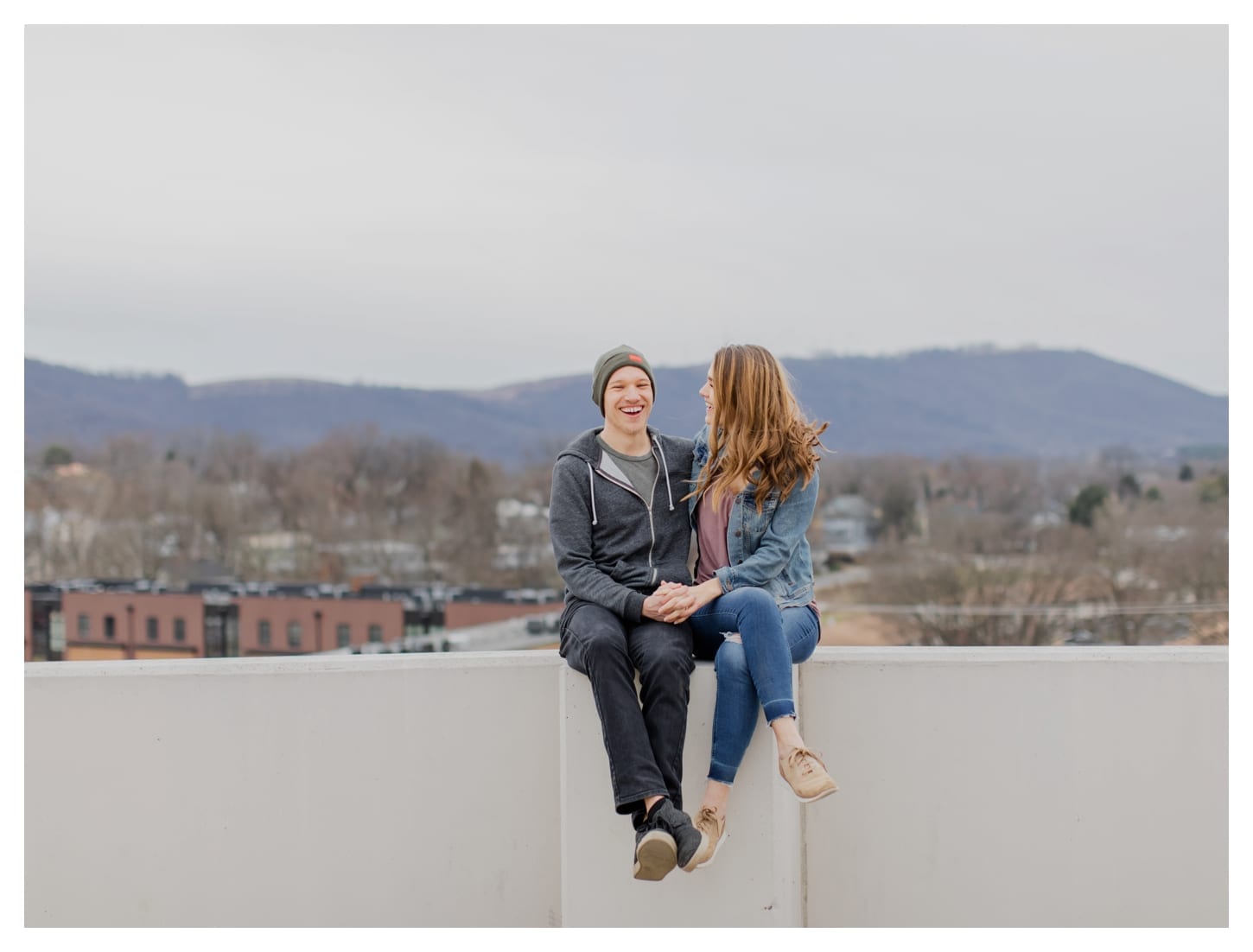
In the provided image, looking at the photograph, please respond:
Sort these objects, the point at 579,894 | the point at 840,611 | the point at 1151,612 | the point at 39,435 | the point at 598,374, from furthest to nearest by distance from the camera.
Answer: the point at 39,435, the point at 840,611, the point at 1151,612, the point at 598,374, the point at 579,894

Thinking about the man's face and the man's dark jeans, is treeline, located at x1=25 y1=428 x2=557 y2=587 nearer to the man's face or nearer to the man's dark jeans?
the man's face

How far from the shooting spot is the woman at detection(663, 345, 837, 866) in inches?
88.3

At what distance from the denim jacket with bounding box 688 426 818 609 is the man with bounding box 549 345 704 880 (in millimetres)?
127

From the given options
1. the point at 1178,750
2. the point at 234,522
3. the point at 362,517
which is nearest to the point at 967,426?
the point at 362,517

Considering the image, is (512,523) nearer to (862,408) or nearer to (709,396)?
(862,408)

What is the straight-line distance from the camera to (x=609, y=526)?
7.92 feet

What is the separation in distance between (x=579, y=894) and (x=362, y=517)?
84223mm

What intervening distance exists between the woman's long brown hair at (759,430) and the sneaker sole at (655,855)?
0.76 m

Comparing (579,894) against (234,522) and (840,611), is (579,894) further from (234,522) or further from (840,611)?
(234,522)

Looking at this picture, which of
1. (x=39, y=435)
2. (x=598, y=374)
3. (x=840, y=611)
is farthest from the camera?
(x=39, y=435)

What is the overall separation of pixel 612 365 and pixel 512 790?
3.42ft

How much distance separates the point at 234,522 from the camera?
3177 inches

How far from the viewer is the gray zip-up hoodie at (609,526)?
93.7 inches

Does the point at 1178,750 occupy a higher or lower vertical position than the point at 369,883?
higher
